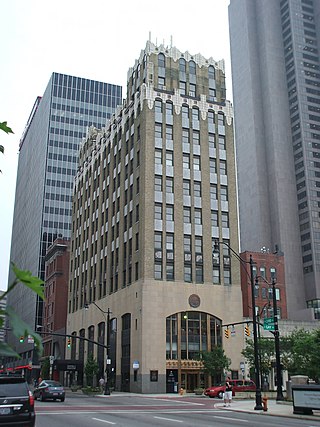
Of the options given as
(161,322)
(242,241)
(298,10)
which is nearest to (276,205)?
(242,241)

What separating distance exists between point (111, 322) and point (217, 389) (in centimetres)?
2385

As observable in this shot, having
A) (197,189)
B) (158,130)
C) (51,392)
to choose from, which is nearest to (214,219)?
(197,189)

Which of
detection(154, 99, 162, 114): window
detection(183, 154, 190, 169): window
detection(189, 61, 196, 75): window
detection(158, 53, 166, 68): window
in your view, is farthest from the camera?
detection(189, 61, 196, 75): window

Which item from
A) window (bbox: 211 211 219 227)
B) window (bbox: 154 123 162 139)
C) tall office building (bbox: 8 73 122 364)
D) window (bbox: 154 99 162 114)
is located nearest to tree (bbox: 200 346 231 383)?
window (bbox: 211 211 219 227)

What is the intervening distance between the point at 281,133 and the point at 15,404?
441 ft

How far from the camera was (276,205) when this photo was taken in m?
133

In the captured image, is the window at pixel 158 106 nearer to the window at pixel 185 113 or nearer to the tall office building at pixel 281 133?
the window at pixel 185 113

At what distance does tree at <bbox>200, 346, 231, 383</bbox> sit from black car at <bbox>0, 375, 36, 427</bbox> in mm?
42698

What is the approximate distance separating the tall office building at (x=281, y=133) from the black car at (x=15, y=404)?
353 ft

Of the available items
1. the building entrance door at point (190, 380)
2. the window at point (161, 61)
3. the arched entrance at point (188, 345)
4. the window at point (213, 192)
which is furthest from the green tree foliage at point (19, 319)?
the window at point (161, 61)

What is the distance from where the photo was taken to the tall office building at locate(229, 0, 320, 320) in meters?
128

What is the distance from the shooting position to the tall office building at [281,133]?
12812cm

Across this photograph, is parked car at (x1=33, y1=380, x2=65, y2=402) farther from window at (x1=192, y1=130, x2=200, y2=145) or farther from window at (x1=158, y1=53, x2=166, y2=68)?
window at (x1=158, y1=53, x2=166, y2=68)

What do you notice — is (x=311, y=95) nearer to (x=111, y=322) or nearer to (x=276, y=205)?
(x=276, y=205)
